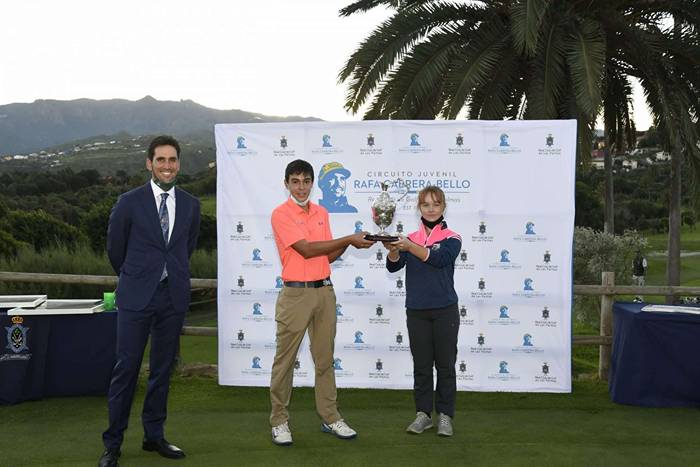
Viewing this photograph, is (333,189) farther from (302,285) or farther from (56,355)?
(56,355)

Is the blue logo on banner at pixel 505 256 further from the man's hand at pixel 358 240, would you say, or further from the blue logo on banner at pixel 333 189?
the man's hand at pixel 358 240

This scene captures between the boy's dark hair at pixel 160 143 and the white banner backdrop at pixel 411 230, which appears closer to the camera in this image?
the boy's dark hair at pixel 160 143

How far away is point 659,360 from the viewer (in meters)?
5.48

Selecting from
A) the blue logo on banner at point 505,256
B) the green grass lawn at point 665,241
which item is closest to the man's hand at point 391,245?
the blue logo on banner at point 505,256

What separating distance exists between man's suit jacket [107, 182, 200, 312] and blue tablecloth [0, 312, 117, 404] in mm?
1768

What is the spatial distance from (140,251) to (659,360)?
4036mm

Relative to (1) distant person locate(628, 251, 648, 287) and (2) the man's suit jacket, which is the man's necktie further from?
(1) distant person locate(628, 251, 648, 287)

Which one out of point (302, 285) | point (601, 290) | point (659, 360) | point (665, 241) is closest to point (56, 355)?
point (302, 285)

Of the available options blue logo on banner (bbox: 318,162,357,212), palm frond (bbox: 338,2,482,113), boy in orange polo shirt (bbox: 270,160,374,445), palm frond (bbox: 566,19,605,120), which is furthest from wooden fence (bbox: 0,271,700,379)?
palm frond (bbox: 338,2,482,113)

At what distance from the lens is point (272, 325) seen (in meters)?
6.05

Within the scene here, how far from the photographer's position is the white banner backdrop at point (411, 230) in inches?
227

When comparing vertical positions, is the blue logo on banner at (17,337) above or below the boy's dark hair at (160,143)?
below

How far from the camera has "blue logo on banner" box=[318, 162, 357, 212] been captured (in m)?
5.88

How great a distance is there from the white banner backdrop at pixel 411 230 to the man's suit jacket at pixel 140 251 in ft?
6.11
